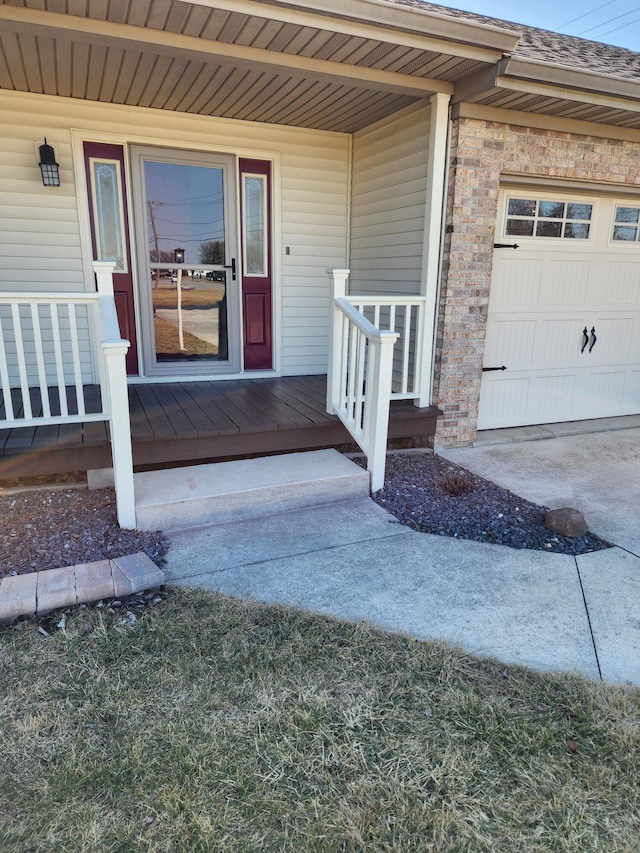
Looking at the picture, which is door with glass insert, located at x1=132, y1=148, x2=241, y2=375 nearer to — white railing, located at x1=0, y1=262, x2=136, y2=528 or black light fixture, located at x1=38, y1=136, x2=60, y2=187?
black light fixture, located at x1=38, y1=136, x2=60, y2=187

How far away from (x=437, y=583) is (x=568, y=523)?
107cm

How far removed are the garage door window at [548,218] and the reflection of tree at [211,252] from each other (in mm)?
2544

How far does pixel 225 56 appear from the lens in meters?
3.46

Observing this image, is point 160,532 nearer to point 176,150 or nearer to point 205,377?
point 205,377

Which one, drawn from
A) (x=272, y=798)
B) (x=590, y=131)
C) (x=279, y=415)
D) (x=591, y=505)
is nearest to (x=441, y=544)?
(x=591, y=505)

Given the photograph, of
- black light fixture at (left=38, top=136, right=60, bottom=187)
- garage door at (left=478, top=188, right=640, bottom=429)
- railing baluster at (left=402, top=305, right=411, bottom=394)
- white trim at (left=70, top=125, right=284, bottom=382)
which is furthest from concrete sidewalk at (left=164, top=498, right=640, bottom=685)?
black light fixture at (left=38, top=136, right=60, bottom=187)

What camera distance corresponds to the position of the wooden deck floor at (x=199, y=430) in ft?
11.5

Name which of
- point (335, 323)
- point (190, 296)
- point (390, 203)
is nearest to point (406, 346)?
point (335, 323)

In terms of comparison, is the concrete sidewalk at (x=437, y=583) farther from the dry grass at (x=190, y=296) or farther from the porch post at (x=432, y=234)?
the dry grass at (x=190, y=296)

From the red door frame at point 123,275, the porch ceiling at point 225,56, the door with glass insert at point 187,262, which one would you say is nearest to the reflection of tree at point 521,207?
the porch ceiling at point 225,56

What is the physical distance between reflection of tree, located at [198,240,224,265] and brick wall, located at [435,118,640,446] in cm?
209

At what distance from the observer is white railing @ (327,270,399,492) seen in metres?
3.69

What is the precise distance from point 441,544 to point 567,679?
3.81 ft

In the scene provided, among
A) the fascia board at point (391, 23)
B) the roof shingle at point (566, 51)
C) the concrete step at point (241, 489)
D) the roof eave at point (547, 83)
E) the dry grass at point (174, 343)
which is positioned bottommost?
→ the concrete step at point (241, 489)
